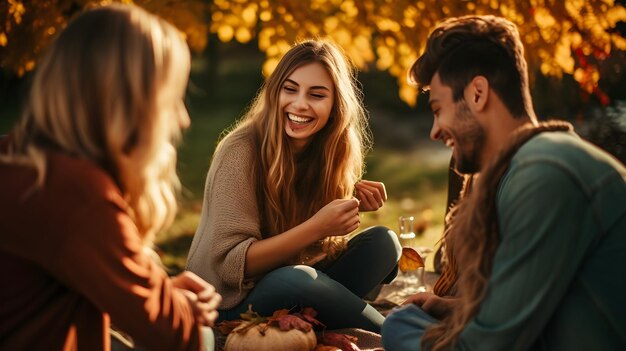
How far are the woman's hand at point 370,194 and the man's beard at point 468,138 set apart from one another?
1374mm

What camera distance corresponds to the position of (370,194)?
3.93m

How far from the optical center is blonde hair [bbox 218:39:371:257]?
3744mm

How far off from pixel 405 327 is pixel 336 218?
0.88 meters

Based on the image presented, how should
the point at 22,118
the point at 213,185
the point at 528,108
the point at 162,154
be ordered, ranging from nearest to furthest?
1. the point at 22,118
2. the point at 162,154
3. the point at 528,108
4. the point at 213,185

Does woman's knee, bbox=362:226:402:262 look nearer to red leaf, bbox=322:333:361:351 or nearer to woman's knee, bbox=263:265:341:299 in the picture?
woman's knee, bbox=263:265:341:299

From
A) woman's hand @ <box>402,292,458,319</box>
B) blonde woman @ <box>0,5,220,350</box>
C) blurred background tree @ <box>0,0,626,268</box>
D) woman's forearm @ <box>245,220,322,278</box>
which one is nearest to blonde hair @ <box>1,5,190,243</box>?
blonde woman @ <box>0,5,220,350</box>

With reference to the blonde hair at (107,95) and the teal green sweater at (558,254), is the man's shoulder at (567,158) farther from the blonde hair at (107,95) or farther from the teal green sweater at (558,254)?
the blonde hair at (107,95)

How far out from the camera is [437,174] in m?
10.3

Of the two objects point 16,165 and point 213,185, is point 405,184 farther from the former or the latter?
point 16,165

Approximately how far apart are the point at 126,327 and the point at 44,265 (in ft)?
0.84

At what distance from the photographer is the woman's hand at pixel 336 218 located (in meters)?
3.50

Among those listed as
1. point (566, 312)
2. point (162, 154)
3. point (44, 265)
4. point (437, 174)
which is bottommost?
point (437, 174)

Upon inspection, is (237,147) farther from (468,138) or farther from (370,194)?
(468,138)

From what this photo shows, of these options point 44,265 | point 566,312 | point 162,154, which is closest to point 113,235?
point 44,265
